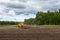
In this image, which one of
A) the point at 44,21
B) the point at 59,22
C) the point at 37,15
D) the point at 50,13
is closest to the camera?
the point at 59,22

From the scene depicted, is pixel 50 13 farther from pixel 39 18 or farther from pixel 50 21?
pixel 50 21

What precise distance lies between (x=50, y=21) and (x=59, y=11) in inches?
629

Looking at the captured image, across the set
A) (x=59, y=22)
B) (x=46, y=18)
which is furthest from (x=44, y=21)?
(x=59, y=22)

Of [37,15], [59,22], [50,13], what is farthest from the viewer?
[37,15]

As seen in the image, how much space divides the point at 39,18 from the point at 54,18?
16767 mm

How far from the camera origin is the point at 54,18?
102 meters

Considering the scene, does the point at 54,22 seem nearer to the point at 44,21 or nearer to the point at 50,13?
the point at 44,21

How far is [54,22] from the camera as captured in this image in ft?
325

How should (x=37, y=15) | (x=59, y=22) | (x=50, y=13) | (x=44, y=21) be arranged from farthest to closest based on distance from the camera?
(x=37, y=15) → (x=50, y=13) → (x=44, y=21) → (x=59, y=22)

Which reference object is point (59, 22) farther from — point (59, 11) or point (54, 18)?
point (59, 11)

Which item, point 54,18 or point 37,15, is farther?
point 37,15

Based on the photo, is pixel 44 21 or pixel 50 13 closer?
pixel 44 21

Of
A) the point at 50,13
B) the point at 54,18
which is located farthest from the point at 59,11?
the point at 54,18

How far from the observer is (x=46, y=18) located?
4375 inches
